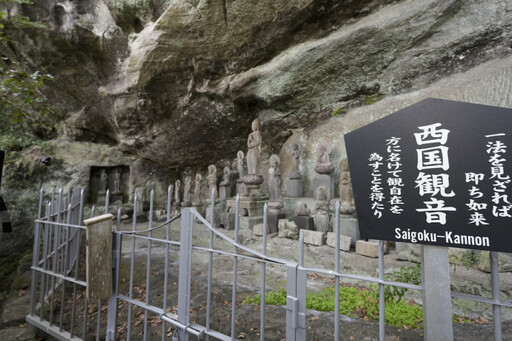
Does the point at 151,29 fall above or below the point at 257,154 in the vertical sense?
above

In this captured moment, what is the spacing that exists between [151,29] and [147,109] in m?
2.67

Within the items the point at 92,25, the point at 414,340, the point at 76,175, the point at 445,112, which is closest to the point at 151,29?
the point at 92,25

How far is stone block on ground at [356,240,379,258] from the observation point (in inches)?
159

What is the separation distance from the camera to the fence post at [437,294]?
1.40 m

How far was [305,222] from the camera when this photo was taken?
18.4 feet

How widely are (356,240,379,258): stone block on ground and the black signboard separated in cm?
282

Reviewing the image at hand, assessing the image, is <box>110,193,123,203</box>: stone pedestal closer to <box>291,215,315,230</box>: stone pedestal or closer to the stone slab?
the stone slab

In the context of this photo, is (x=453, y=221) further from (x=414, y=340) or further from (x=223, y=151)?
(x=223, y=151)

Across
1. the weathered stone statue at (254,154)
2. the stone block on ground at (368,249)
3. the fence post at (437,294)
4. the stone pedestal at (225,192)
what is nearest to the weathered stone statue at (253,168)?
the weathered stone statue at (254,154)

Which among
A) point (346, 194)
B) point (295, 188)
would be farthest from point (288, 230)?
point (295, 188)

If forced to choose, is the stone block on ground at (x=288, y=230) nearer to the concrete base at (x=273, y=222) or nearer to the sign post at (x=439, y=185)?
the concrete base at (x=273, y=222)

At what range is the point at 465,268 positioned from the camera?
346 centimetres

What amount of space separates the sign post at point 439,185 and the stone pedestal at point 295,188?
20.1ft

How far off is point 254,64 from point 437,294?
763 centimetres
